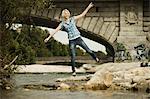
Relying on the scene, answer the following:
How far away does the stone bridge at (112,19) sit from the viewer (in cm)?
3672

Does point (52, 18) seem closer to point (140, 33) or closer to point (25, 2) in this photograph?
point (140, 33)

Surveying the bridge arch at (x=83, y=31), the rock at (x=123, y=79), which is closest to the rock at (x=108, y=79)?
the rock at (x=123, y=79)

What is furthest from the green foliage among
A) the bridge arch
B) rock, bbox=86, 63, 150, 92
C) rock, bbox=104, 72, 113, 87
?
rock, bbox=104, 72, 113, 87

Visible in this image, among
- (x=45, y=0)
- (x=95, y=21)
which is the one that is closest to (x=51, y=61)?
(x=95, y=21)

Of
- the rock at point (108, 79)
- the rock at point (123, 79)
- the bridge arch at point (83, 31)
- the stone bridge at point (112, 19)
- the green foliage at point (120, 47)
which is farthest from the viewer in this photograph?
the bridge arch at point (83, 31)

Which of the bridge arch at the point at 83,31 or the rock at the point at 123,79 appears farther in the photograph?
the bridge arch at the point at 83,31

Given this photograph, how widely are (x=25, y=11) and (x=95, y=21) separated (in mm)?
27016

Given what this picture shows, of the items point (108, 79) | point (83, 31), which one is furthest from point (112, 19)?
point (108, 79)

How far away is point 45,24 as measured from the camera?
40.9 meters

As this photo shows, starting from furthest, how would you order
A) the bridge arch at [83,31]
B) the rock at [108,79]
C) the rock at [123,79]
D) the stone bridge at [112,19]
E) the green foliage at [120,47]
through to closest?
the bridge arch at [83,31] → the stone bridge at [112,19] → the green foliage at [120,47] → the rock at [108,79] → the rock at [123,79]

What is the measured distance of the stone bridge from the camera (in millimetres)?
36719

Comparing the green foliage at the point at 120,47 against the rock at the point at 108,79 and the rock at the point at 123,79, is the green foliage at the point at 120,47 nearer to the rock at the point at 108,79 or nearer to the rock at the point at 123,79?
the rock at the point at 123,79

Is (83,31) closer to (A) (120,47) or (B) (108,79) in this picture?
(A) (120,47)

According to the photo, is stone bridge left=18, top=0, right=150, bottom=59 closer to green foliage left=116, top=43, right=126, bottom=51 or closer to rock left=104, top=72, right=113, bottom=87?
green foliage left=116, top=43, right=126, bottom=51
